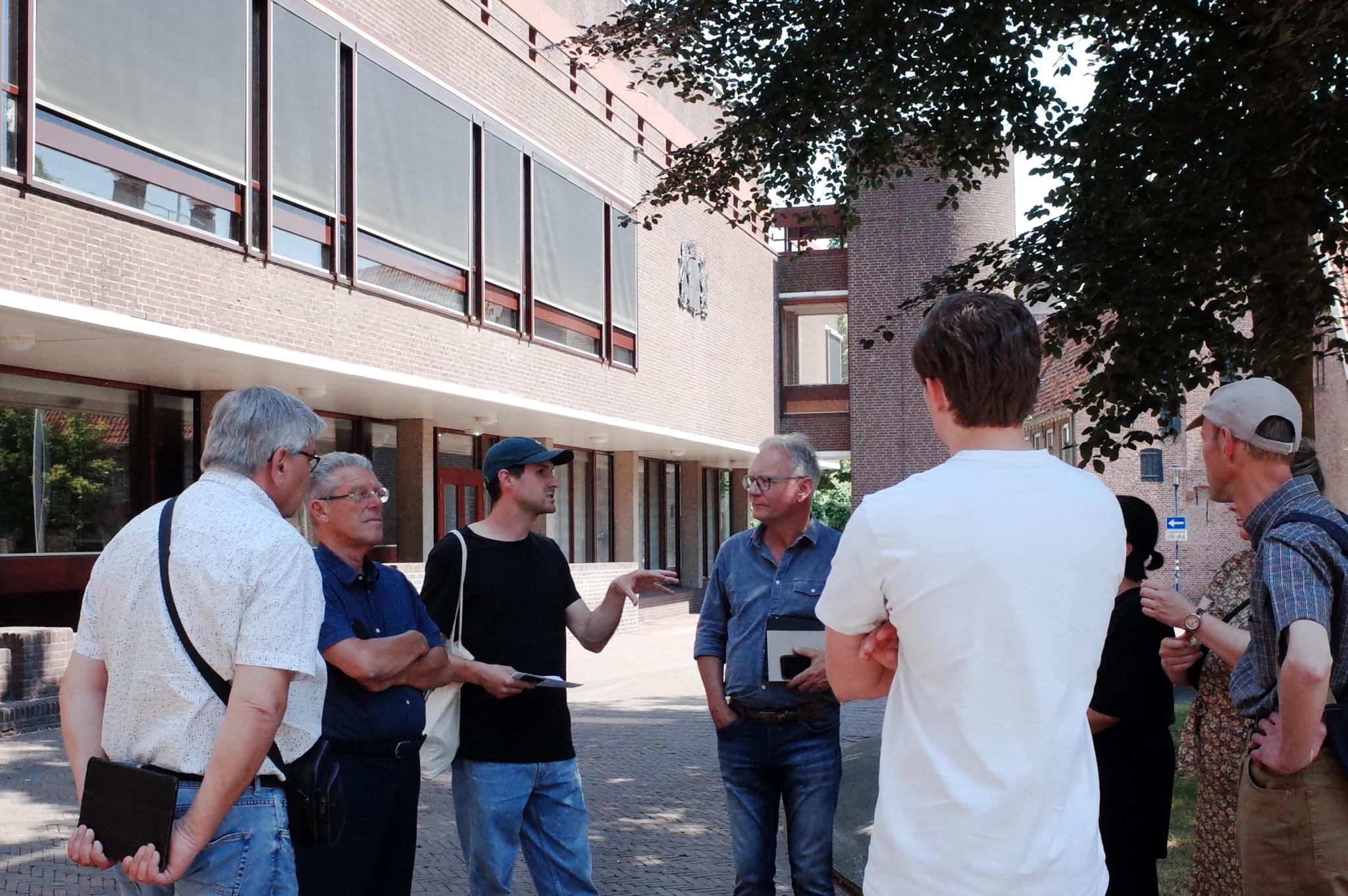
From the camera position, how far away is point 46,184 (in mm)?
11039

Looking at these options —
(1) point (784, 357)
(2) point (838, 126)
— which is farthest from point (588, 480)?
(2) point (838, 126)

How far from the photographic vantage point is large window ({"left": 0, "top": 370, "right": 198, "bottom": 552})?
1353 cm

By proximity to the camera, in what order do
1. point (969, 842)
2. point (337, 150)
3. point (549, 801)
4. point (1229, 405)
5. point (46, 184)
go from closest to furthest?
point (969, 842)
point (1229, 405)
point (549, 801)
point (46, 184)
point (337, 150)

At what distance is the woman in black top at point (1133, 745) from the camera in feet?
12.1

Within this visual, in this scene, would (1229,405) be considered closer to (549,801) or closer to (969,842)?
(969,842)

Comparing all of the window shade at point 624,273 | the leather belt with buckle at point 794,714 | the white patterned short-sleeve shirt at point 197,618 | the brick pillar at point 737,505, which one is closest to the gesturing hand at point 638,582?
the leather belt with buckle at point 794,714

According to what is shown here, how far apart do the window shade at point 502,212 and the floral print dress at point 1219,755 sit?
635 inches

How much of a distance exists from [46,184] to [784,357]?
26.5m

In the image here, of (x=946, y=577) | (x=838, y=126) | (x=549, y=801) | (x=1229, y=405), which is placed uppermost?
(x=838, y=126)

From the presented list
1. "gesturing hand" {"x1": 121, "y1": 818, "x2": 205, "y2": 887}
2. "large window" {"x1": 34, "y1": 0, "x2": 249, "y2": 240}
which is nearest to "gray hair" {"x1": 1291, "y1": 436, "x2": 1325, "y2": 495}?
"gesturing hand" {"x1": 121, "y1": 818, "x2": 205, "y2": 887}

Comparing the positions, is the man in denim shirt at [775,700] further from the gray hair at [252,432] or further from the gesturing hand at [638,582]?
the gray hair at [252,432]

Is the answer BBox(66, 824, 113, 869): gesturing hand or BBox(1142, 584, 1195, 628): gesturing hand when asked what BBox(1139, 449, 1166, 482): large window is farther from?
BBox(66, 824, 113, 869): gesturing hand

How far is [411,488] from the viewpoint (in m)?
20.0

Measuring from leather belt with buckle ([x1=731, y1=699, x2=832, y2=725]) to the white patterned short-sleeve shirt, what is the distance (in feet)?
5.88
